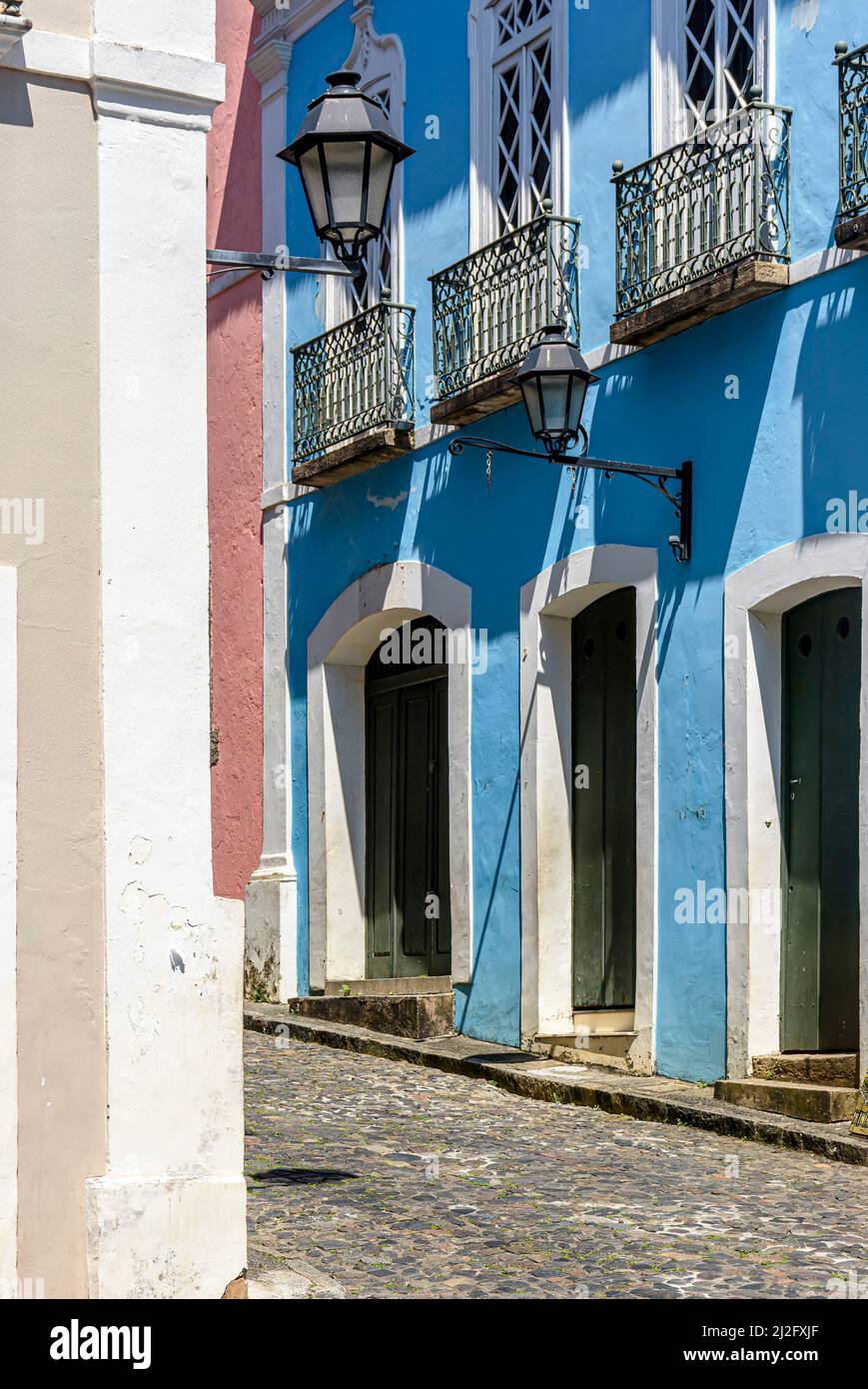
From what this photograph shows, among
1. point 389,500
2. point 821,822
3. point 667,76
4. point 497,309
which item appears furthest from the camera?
point 389,500

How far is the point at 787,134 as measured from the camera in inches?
387

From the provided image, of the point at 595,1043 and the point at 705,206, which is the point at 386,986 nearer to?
the point at 595,1043

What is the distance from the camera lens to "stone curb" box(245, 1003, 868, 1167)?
29.1 feet

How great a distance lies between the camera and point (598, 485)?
1139 cm

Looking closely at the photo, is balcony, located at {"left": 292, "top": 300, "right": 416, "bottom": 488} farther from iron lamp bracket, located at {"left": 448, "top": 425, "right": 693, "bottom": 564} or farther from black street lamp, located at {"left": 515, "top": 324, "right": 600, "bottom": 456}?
black street lamp, located at {"left": 515, "top": 324, "right": 600, "bottom": 456}

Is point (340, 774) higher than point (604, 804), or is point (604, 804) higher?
Result: point (340, 774)

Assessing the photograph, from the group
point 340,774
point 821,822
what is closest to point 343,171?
point 821,822

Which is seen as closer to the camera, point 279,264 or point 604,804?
point 279,264

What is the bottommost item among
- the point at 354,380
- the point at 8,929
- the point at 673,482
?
the point at 8,929

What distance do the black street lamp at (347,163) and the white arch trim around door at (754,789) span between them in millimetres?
3758

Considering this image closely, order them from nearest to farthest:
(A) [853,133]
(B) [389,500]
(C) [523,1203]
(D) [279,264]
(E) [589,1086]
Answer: (D) [279,264], (C) [523,1203], (A) [853,133], (E) [589,1086], (B) [389,500]

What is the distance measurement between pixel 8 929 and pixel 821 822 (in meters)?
5.38

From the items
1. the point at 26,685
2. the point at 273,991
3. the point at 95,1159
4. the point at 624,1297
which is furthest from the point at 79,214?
the point at 273,991

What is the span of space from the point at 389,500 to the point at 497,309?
2.11m
